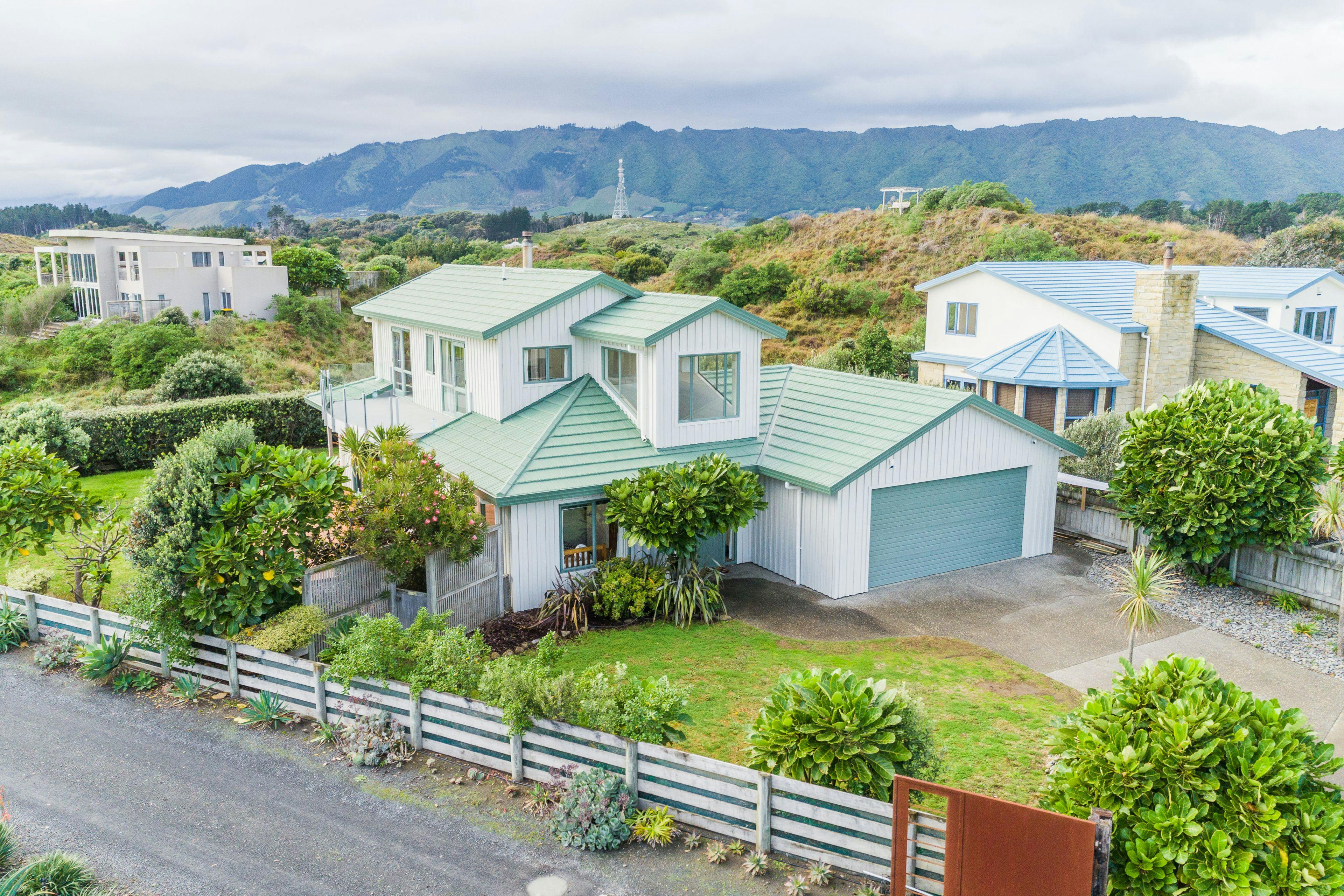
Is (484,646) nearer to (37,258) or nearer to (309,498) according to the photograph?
(309,498)

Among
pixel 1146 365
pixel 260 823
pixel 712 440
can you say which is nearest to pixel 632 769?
pixel 260 823

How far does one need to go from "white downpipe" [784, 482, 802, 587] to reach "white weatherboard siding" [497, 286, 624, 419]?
17.2ft

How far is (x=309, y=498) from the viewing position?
1362 centimetres

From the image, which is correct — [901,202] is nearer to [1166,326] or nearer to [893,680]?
[1166,326]

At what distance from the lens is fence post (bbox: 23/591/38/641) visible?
15031mm

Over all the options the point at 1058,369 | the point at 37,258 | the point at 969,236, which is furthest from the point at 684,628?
the point at 37,258

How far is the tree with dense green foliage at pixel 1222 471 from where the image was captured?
1661 cm

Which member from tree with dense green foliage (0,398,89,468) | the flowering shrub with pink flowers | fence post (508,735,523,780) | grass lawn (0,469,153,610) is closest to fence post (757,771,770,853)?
fence post (508,735,523,780)

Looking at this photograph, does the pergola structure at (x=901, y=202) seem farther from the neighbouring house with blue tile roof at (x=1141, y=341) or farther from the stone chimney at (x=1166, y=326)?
the stone chimney at (x=1166, y=326)

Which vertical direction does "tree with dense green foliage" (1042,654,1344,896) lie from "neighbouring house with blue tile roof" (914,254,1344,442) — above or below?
below

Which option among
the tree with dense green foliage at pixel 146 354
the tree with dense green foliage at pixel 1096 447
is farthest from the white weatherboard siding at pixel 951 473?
the tree with dense green foliage at pixel 146 354

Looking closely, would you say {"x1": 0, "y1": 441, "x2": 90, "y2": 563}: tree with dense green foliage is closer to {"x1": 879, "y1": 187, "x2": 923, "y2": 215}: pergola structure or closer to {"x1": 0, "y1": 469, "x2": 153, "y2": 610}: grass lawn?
{"x1": 0, "y1": 469, "x2": 153, "y2": 610}: grass lawn

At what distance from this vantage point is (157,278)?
46469mm

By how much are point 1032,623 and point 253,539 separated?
44.1ft
